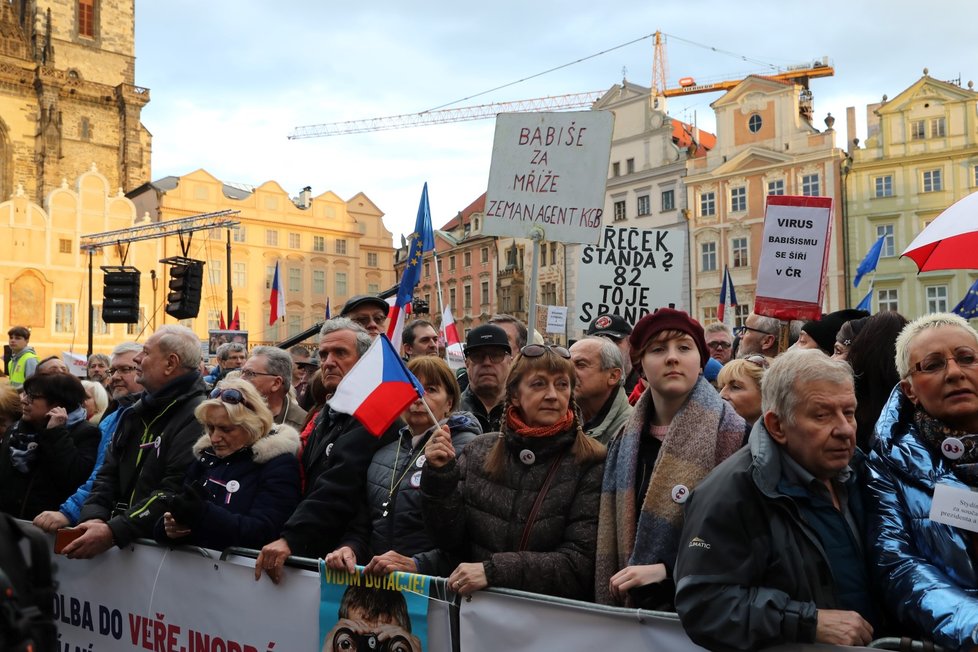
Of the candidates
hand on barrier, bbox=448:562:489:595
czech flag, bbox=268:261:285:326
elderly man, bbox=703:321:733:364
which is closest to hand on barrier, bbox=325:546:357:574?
hand on barrier, bbox=448:562:489:595

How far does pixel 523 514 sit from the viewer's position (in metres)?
3.68

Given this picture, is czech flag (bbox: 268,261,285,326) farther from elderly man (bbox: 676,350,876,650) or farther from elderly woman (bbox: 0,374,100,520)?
elderly man (bbox: 676,350,876,650)

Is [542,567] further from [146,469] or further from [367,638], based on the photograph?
[146,469]

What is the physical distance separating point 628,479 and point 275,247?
58.7 metres

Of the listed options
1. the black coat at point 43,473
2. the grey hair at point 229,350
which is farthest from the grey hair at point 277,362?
the grey hair at point 229,350

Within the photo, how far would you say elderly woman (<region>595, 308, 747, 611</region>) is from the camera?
3350 mm

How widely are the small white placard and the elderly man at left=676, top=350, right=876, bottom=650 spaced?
0.90 feet

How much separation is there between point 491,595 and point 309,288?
59.5 meters

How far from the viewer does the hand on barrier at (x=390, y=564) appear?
12.9 feet

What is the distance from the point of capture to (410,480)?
14.0 feet

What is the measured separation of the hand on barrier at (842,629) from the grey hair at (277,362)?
4.07 metres

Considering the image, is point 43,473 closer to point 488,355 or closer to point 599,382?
point 488,355

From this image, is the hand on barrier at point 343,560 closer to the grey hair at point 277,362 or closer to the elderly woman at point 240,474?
the elderly woman at point 240,474

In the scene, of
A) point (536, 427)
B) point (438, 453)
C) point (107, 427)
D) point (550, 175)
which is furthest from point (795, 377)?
point (107, 427)
